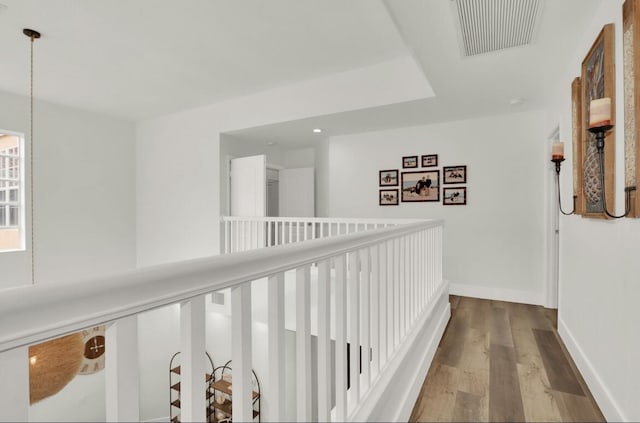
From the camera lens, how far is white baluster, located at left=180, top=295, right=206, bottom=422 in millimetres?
542

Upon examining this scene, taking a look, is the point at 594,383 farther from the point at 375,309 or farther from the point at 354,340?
the point at 354,340

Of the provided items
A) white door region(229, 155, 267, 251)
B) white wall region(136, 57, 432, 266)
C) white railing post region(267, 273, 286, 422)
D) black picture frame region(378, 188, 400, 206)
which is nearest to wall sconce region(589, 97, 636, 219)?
white railing post region(267, 273, 286, 422)

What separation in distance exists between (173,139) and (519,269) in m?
5.24

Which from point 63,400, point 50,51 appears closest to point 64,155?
point 50,51

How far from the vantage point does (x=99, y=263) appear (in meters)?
4.93

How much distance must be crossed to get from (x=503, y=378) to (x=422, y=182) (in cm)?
277

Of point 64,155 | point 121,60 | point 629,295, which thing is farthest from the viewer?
point 64,155

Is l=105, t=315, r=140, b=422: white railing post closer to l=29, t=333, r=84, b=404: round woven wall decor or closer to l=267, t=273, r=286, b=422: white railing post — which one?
l=267, t=273, r=286, b=422: white railing post

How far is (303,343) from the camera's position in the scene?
89 centimetres

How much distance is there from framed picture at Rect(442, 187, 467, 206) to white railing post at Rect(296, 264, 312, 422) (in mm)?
3790

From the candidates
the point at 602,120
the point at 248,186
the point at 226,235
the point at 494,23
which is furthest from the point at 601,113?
the point at 226,235

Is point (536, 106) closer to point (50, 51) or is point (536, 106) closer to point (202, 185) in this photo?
point (202, 185)

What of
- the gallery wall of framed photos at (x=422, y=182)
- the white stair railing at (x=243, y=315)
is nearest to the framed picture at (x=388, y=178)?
the gallery wall of framed photos at (x=422, y=182)

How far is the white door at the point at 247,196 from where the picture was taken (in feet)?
14.5
